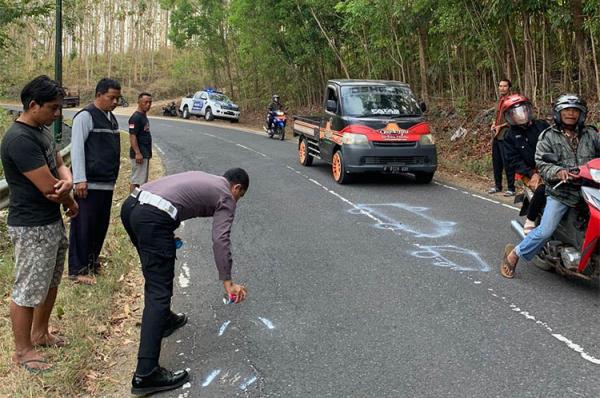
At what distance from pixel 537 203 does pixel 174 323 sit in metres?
3.62

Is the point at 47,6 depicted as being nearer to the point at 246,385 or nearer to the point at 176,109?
the point at 246,385

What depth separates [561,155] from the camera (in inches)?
206

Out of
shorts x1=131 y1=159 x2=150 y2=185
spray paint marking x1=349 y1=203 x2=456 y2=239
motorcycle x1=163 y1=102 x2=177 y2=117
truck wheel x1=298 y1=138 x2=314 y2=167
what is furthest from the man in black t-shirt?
motorcycle x1=163 y1=102 x2=177 y2=117

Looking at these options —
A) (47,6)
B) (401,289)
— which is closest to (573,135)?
(401,289)

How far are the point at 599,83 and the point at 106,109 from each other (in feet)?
33.6

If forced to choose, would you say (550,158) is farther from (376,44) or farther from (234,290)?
(376,44)

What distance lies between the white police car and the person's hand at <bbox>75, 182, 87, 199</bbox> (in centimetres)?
2629

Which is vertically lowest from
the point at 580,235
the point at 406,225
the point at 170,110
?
the point at 406,225

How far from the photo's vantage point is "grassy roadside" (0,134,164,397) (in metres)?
3.67

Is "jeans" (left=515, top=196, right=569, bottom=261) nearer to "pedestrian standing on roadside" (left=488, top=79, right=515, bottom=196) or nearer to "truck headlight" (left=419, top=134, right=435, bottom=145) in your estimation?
"pedestrian standing on roadside" (left=488, top=79, right=515, bottom=196)

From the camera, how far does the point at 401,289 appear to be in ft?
17.5

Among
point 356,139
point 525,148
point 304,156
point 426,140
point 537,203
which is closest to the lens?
point 537,203

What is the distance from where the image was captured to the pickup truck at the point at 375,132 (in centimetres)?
1077

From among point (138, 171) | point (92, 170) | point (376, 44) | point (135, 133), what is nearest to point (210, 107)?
point (376, 44)
